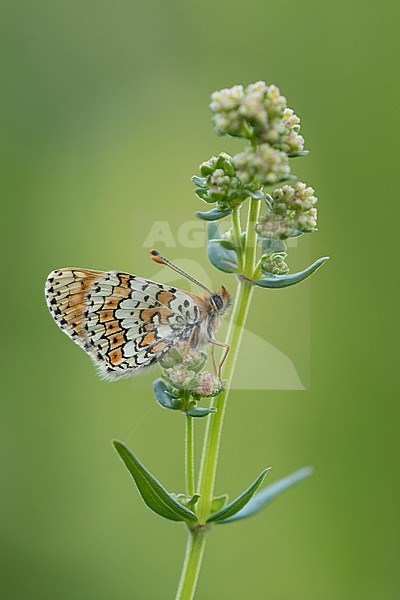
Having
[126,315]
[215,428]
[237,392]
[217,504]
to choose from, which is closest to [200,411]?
[215,428]

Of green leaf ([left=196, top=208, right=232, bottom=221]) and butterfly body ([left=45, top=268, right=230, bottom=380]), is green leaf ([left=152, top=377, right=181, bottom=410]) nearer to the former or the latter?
butterfly body ([left=45, top=268, right=230, bottom=380])

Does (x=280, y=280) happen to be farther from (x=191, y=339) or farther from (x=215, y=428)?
(x=215, y=428)

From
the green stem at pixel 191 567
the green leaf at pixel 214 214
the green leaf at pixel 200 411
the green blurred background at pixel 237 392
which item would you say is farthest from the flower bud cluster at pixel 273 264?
the green blurred background at pixel 237 392

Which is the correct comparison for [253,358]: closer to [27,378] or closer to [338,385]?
[338,385]

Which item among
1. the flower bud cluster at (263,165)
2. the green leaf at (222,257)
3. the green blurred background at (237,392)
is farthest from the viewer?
the green blurred background at (237,392)

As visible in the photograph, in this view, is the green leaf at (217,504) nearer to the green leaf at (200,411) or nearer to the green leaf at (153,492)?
the green leaf at (153,492)

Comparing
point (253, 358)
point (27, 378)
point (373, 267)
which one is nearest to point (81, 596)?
point (27, 378)
